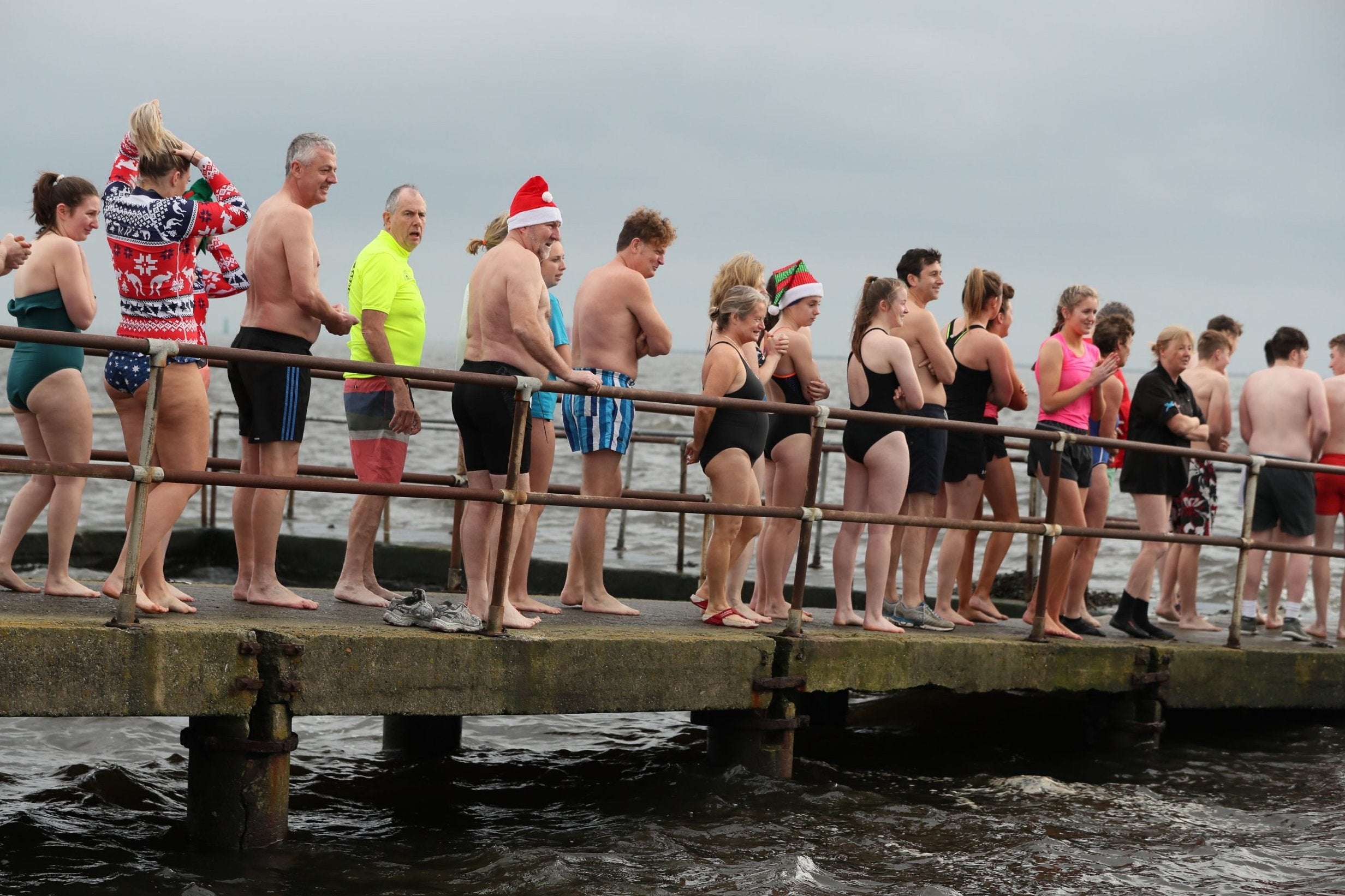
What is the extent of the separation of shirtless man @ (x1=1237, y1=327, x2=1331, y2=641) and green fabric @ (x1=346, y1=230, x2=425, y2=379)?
5177mm

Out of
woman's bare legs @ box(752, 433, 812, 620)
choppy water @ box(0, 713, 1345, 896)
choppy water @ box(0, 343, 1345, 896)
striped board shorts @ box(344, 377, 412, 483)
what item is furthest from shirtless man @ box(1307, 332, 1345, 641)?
striped board shorts @ box(344, 377, 412, 483)

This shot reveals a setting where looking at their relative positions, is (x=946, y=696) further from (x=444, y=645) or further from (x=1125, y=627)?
(x=444, y=645)

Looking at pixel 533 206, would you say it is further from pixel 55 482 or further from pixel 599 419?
pixel 55 482

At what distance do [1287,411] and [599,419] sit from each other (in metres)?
4.84

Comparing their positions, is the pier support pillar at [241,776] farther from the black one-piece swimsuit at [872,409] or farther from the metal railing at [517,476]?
the black one-piece swimsuit at [872,409]

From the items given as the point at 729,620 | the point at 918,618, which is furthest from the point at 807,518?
the point at 918,618

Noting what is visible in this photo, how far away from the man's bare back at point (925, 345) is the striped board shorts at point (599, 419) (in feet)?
5.22

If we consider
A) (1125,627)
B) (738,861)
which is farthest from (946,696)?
(738,861)

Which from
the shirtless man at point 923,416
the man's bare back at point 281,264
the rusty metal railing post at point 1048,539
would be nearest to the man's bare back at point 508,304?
the man's bare back at point 281,264

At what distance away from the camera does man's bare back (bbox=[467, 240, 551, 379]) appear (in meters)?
5.58

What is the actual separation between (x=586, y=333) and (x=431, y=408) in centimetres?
4829

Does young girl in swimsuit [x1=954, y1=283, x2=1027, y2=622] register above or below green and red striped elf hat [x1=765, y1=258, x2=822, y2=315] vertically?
below

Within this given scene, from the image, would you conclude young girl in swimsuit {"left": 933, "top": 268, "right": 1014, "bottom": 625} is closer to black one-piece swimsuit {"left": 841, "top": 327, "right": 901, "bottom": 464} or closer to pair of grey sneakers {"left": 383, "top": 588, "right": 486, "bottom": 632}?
black one-piece swimsuit {"left": 841, "top": 327, "right": 901, "bottom": 464}

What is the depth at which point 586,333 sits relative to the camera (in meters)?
6.27
